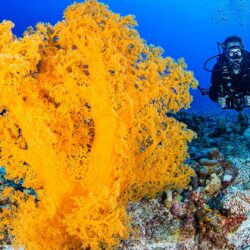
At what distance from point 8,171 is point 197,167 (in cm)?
341

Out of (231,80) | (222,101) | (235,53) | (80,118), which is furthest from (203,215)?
(235,53)

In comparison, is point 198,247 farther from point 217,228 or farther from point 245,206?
point 245,206

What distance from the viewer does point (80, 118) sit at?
433 centimetres

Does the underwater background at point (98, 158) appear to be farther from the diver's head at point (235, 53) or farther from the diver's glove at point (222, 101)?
the diver's head at point (235, 53)

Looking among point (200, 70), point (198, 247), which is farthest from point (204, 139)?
point (200, 70)

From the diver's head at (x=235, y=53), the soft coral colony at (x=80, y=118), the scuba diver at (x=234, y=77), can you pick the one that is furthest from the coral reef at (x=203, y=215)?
the diver's head at (x=235, y=53)

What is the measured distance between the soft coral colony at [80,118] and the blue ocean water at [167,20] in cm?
13069

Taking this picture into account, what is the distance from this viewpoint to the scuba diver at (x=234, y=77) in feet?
27.1

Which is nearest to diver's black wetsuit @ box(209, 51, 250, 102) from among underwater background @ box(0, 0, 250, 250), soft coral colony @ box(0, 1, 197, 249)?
underwater background @ box(0, 0, 250, 250)

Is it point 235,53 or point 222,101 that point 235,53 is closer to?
point 235,53

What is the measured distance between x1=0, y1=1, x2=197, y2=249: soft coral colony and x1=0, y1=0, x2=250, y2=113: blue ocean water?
13069cm

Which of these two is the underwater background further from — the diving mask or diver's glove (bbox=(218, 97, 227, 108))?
the diving mask

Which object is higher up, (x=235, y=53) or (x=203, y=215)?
(x=235, y=53)

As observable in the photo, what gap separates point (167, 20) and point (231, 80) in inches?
7079
